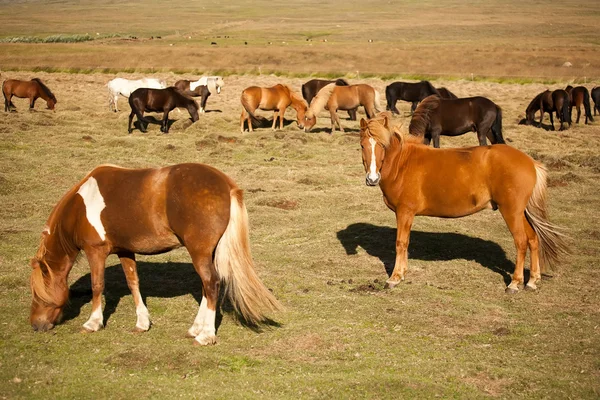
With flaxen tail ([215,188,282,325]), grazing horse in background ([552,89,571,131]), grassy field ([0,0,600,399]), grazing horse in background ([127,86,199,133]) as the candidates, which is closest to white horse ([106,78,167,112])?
grassy field ([0,0,600,399])

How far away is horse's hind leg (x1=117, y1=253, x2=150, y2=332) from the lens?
6867 millimetres

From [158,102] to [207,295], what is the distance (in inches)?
678

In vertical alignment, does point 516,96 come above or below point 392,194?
below

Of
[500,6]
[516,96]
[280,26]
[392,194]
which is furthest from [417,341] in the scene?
[500,6]

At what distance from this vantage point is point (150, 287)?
8383mm

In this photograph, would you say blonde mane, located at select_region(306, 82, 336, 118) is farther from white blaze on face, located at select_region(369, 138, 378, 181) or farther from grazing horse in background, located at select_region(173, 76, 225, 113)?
white blaze on face, located at select_region(369, 138, 378, 181)

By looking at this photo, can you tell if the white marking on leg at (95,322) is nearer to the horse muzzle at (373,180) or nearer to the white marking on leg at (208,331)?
the white marking on leg at (208,331)

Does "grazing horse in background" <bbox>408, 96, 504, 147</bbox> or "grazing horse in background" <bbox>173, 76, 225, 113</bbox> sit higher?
"grazing horse in background" <bbox>408, 96, 504, 147</bbox>

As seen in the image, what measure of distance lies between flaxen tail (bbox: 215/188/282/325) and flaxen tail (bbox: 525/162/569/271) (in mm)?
3904

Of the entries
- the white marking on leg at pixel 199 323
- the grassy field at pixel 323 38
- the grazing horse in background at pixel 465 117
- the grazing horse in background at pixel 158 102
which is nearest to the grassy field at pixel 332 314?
the white marking on leg at pixel 199 323

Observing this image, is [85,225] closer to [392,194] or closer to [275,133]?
[392,194]

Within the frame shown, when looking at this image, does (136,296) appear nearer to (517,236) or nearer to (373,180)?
(373,180)

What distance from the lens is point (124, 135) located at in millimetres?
21562

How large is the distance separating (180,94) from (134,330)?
16.8 metres
